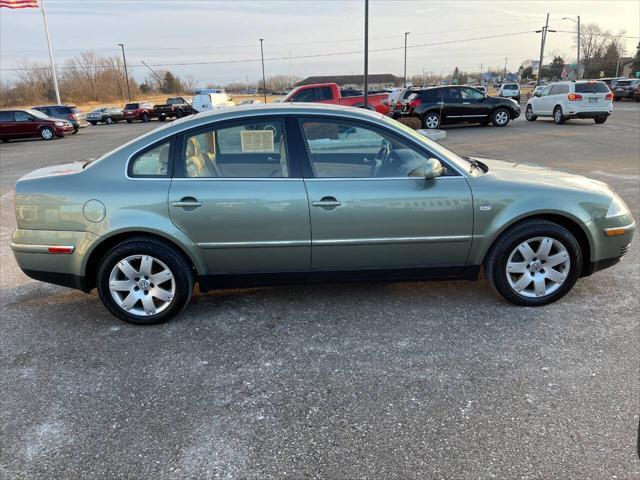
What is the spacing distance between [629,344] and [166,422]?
2.95 metres

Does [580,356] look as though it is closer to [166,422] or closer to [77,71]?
[166,422]

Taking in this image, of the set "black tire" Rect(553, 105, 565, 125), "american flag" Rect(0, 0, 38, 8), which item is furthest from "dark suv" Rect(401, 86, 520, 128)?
"american flag" Rect(0, 0, 38, 8)

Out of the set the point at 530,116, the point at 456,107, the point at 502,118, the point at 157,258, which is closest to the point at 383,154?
the point at 157,258

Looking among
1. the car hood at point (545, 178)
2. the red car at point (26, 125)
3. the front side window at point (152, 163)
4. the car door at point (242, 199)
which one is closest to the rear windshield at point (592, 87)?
the car hood at point (545, 178)

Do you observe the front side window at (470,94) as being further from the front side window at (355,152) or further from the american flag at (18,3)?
the american flag at (18,3)

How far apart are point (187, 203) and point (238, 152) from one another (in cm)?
57

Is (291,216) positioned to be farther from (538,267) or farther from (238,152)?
(538,267)

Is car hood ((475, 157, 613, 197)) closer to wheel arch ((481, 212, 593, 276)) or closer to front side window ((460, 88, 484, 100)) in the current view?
wheel arch ((481, 212, 593, 276))

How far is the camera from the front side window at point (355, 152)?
11.7ft

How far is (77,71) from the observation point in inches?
3009

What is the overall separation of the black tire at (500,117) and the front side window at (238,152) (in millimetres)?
18854

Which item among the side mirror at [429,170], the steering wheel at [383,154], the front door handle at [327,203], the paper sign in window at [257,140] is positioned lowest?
the front door handle at [327,203]

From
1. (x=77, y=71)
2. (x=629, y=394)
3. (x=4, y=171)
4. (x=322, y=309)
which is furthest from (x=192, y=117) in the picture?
(x=77, y=71)

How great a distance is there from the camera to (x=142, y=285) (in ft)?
11.8
